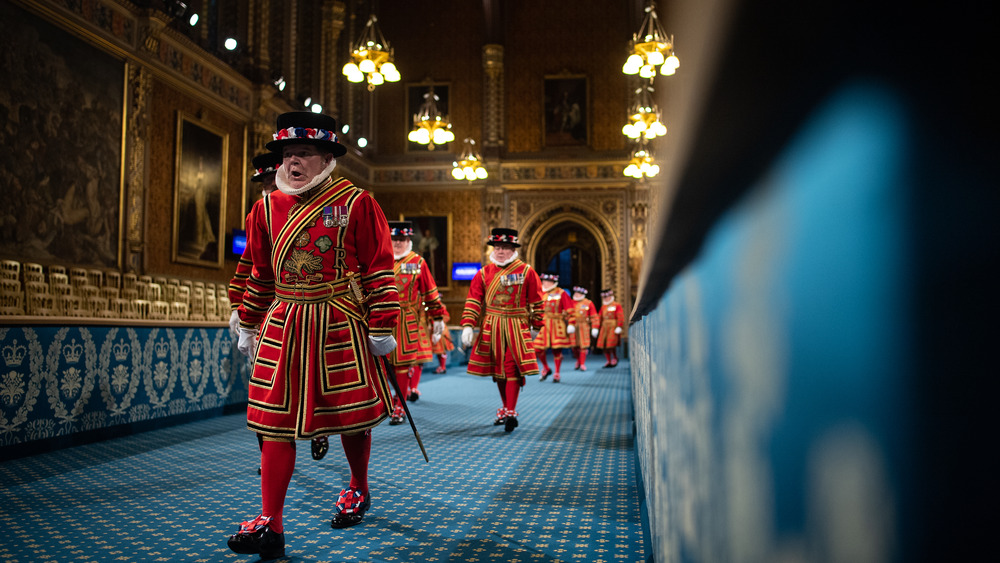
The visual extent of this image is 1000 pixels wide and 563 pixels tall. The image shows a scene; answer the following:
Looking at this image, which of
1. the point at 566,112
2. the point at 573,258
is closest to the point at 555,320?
the point at 566,112

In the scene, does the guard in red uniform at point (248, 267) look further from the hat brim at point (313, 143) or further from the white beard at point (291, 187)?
the hat brim at point (313, 143)

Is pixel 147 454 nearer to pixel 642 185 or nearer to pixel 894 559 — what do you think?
pixel 894 559

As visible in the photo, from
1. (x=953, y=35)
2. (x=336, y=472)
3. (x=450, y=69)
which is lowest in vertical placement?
(x=336, y=472)

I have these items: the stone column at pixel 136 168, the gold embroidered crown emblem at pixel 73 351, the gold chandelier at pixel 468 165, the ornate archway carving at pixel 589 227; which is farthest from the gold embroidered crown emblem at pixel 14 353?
the ornate archway carving at pixel 589 227

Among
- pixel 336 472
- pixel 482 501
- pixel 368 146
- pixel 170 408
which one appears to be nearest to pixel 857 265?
pixel 482 501

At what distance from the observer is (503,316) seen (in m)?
5.59

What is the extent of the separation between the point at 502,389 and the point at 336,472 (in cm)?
199

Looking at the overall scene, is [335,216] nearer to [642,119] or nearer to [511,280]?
[511,280]

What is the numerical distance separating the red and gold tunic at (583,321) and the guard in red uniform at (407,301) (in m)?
7.37

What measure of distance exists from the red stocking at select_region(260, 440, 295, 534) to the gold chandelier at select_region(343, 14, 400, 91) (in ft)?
24.4

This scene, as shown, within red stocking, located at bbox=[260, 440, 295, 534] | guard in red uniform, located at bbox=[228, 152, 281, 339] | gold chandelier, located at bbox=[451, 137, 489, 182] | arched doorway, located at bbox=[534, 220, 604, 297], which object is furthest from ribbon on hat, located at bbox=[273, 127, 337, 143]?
arched doorway, located at bbox=[534, 220, 604, 297]

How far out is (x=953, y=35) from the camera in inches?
8.6

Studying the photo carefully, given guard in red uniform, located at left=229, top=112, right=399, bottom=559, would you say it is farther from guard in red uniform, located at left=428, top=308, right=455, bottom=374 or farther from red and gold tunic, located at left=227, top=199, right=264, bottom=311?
guard in red uniform, located at left=428, top=308, right=455, bottom=374

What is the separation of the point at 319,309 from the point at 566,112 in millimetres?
17472
